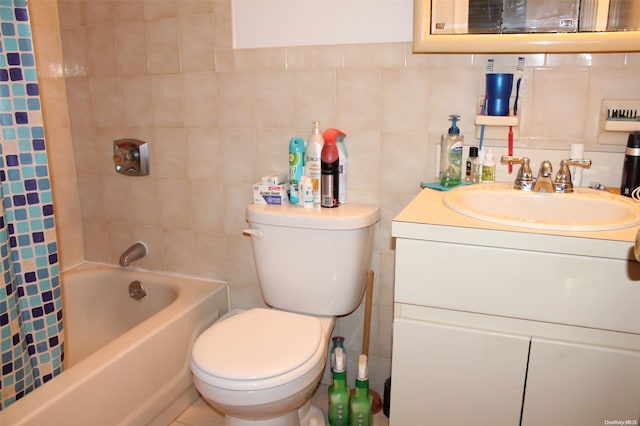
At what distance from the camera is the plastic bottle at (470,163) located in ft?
4.91

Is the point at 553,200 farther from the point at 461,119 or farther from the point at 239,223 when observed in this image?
the point at 239,223

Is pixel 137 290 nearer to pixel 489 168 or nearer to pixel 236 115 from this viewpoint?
pixel 236 115

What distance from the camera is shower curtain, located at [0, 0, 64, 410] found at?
4.24ft

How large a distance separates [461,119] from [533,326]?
708 millimetres

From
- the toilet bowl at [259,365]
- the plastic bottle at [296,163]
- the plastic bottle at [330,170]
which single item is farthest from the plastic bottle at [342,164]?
the toilet bowl at [259,365]

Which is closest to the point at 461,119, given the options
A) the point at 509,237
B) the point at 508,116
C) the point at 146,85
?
Answer: the point at 508,116

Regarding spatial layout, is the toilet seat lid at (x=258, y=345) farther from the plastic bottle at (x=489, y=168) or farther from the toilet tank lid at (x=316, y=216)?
the plastic bottle at (x=489, y=168)

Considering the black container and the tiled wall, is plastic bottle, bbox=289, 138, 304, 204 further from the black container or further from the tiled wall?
the black container

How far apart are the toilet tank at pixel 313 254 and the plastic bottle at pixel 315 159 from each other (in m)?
0.06

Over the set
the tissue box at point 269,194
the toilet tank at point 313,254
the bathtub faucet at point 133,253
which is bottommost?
the bathtub faucet at point 133,253

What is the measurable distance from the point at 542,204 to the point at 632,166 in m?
0.24

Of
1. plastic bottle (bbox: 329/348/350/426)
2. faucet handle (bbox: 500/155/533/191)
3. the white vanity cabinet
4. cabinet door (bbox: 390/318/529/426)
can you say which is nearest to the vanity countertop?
the white vanity cabinet

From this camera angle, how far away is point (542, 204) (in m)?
1.35

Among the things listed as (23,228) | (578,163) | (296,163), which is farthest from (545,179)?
(23,228)
